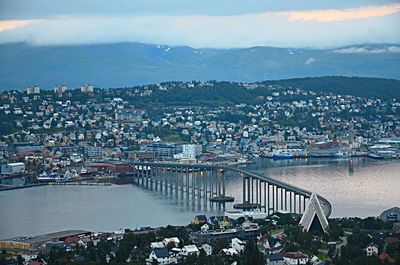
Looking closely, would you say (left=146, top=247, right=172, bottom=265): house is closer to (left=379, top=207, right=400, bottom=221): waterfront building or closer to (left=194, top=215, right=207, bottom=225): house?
(left=194, top=215, right=207, bottom=225): house

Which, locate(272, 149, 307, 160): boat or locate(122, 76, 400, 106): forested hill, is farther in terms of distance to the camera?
locate(122, 76, 400, 106): forested hill

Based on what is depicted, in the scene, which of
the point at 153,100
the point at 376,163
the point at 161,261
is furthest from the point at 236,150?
the point at 161,261

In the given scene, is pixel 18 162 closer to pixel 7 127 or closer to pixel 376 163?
pixel 7 127

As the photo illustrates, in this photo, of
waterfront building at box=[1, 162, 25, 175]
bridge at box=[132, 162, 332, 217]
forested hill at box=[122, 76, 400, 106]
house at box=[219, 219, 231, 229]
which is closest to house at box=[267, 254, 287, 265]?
house at box=[219, 219, 231, 229]

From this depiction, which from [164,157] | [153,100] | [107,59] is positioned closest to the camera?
[164,157]

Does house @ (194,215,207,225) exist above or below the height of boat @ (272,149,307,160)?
below

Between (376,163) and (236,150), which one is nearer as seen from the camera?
(376,163)

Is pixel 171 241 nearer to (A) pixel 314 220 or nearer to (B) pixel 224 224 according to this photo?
(B) pixel 224 224
